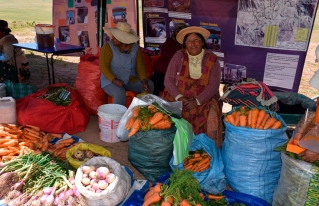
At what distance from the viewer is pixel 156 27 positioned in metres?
5.59

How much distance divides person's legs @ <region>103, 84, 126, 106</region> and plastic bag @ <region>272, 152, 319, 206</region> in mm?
2405

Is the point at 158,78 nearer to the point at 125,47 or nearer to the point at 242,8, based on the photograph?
the point at 125,47

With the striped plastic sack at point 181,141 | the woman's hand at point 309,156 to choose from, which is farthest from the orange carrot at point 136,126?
the woman's hand at point 309,156

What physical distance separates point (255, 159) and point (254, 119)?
0.38m

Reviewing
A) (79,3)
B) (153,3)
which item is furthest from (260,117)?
(79,3)

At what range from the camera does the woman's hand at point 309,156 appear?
220 centimetres

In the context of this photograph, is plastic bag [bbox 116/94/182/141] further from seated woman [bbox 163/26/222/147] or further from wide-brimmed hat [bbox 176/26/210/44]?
wide-brimmed hat [bbox 176/26/210/44]

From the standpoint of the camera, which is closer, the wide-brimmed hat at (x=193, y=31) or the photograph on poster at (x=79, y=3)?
the wide-brimmed hat at (x=193, y=31)

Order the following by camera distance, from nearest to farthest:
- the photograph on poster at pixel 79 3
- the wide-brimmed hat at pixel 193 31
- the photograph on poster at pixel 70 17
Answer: the wide-brimmed hat at pixel 193 31 < the photograph on poster at pixel 79 3 < the photograph on poster at pixel 70 17

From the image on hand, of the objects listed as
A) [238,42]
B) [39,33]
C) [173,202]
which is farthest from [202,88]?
[39,33]

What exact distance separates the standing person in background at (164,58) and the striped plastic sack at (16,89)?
206 centimetres

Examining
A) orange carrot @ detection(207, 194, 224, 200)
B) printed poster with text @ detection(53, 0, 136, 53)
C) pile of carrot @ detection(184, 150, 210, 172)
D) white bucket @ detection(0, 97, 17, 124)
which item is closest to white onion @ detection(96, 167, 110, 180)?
pile of carrot @ detection(184, 150, 210, 172)

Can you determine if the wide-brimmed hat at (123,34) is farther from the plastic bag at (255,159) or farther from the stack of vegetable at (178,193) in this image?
the stack of vegetable at (178,193)

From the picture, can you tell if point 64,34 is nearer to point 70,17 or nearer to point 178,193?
point 70,17
